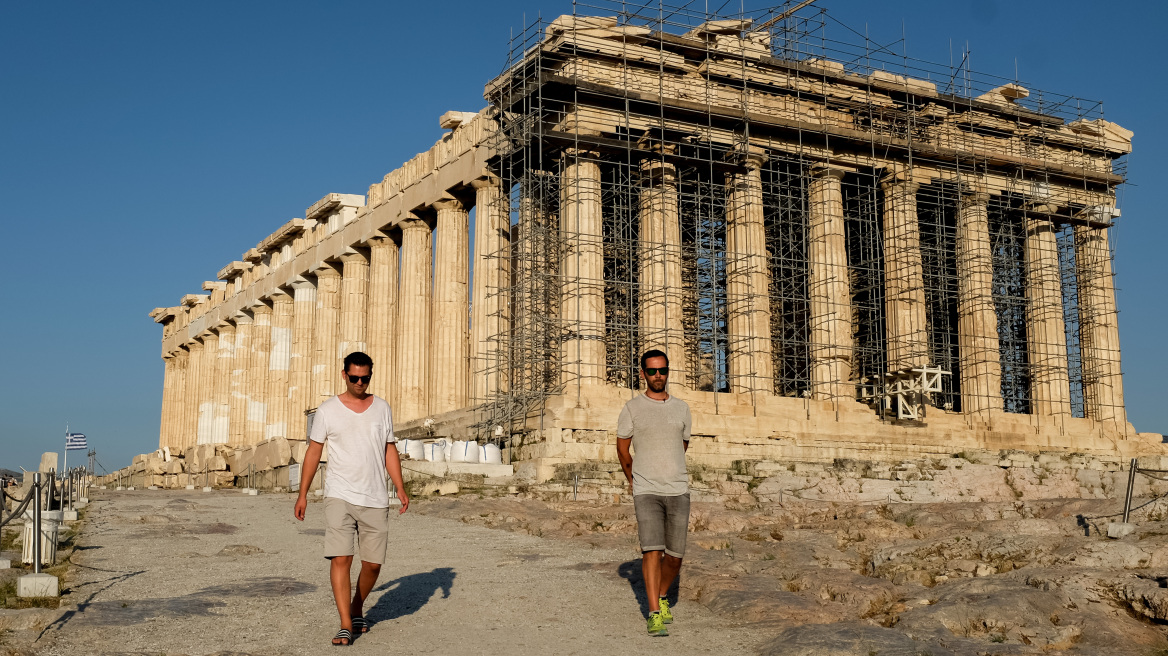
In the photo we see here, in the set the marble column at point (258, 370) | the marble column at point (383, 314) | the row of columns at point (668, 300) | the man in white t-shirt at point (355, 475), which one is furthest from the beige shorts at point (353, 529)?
the marble column at point (258, 370)

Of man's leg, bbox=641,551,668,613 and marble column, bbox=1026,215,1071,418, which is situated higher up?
marble column, bbox=1026,215,1071,418

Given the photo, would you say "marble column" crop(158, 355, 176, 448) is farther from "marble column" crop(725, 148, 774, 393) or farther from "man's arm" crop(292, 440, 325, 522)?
"man's arm" crop(292, 440, 325, 522)

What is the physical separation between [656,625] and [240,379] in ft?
154

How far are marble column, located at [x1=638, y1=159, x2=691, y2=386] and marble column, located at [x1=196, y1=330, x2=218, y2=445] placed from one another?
2989 centimetres

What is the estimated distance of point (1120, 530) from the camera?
12.0 metres

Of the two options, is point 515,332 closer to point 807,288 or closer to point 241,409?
point 807,288

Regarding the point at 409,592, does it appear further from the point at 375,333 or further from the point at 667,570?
the point at 375,333

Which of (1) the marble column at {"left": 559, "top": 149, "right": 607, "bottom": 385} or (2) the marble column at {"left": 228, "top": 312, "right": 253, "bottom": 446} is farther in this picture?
(2) the marble column at {"left": 228, "top": 312, "right": 253, "bottom": 446}

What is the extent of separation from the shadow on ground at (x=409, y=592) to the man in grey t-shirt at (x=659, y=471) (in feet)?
6.61

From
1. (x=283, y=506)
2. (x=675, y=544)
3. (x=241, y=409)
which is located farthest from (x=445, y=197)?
(x=675, y=544)

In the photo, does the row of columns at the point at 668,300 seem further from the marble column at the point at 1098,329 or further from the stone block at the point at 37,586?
the stone block at the point at 37,586

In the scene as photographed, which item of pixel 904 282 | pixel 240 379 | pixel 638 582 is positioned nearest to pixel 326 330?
pixel 240 379

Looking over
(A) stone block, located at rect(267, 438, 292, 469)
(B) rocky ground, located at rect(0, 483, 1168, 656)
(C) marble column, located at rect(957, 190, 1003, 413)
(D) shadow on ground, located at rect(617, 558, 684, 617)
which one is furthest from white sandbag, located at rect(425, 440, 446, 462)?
(C) marble column, located at rect(957, 190, 1003, 413)

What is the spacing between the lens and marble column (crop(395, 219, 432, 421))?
3731 cm
